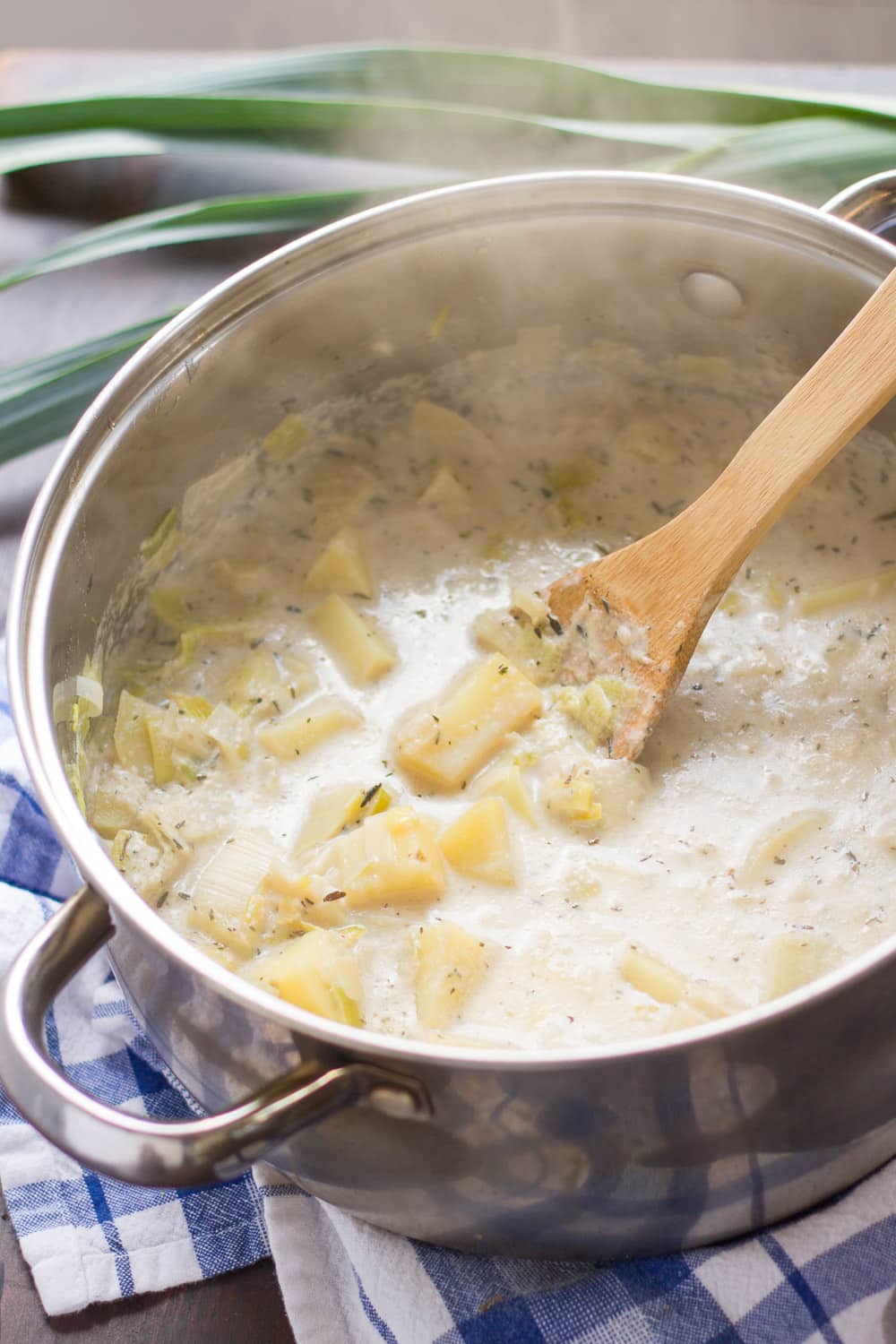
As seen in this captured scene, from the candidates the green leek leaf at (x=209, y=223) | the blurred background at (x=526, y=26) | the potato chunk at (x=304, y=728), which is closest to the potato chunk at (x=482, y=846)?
the potato chunk at (x=304, y=728)

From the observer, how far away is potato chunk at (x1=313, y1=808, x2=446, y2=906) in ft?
4.52

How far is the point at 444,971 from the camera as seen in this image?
50.7 inches

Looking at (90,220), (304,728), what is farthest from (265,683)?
(90,220)

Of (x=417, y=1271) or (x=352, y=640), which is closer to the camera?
(x=417, y=1271)

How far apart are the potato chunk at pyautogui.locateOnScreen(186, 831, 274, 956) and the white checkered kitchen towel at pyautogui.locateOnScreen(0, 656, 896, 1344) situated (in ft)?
0.55

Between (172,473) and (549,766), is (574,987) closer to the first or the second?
(549,766)

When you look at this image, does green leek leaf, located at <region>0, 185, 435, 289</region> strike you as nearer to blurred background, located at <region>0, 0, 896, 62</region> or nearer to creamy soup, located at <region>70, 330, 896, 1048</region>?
creamy soup, located at <region>70, 330, 896, 1048</region>

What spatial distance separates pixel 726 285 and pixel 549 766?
648 mm

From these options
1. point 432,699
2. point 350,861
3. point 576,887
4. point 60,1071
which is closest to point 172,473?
point 432,699

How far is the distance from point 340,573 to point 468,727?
326 millimetres

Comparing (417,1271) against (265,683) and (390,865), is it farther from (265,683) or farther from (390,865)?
(265,683)

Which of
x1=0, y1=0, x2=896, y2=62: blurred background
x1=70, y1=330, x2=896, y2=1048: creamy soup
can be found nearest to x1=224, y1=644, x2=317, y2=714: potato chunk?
x1=70, y1=330, x2=896, y2=1048: creamy soup

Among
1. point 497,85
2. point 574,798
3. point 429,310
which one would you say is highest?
point 497,85

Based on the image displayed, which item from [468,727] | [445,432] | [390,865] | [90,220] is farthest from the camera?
[90,220]
